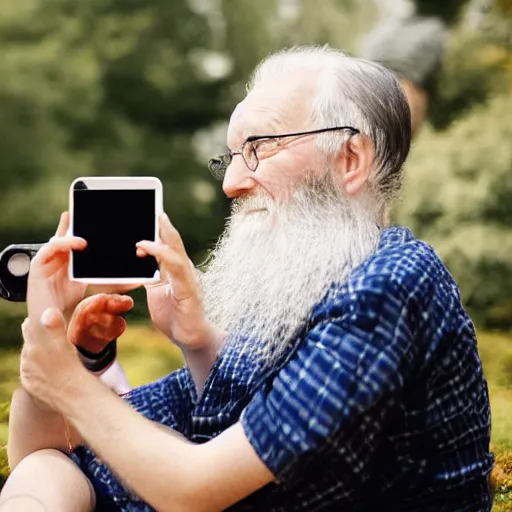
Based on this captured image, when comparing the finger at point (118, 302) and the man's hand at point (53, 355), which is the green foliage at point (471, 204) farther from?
the man's hand at point (53, 355)

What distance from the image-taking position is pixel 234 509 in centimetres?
156

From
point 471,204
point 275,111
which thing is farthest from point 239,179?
point 471,204

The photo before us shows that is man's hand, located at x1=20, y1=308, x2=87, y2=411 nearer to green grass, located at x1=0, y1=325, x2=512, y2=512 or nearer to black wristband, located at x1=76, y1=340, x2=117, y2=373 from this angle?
black wristband, located at x1=76, y1=340, x2=117, y2=373

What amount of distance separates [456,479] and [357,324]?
1.26 feet

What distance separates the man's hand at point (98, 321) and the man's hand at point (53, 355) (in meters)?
0.16

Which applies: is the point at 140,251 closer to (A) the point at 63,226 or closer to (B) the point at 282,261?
(A) the point at 63,226

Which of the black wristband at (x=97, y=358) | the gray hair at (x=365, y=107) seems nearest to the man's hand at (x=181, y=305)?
the black wristband at (x=97, y=358)

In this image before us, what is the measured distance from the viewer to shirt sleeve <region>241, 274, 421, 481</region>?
1355 mm

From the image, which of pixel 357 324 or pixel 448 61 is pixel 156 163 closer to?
pixel 448 61

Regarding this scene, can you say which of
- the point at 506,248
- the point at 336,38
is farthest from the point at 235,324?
the point at 336,38

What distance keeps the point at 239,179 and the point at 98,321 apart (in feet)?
1.35

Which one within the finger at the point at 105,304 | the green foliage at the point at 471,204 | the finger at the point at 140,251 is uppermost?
A: the finger at the point at 140,251

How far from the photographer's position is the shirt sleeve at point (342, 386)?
1.36 meters

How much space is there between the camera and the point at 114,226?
4.98ft
